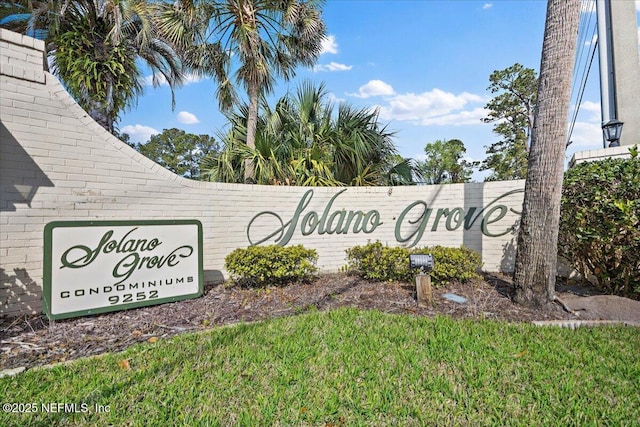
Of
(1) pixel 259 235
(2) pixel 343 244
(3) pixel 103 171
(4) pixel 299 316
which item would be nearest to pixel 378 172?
(2) pixel 343 244

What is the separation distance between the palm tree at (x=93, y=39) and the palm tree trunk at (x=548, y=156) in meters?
8.74

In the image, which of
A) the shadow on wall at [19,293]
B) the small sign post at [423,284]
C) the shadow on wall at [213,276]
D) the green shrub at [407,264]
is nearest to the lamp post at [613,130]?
the green shrub at [407,264]

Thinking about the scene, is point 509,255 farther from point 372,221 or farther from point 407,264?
point 372,221

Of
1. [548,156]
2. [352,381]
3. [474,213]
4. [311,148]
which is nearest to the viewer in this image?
[352,381]

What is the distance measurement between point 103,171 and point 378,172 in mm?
5994

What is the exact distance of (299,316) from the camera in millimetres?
3906

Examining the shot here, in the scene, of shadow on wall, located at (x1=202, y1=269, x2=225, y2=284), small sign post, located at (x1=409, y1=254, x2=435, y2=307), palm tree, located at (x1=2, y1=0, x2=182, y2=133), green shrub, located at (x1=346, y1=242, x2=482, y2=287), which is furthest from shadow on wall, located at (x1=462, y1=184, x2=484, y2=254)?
palm tree, located at (x1=2, y1=0, x2=182, y2=133)

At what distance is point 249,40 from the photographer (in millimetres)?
7340

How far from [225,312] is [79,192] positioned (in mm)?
2540

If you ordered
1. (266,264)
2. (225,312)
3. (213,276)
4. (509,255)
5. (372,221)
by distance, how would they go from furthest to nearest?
(372,221)
(509,255)
(213,276)
(266,264)
(225,312)

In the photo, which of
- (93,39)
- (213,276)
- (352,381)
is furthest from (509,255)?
(93,39)

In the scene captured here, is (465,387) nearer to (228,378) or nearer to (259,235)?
(228,378)

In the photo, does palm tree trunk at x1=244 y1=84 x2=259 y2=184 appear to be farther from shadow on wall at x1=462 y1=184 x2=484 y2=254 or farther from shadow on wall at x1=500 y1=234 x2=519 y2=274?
shadow on wall at x1=500 y1=234 x2=519 y2=274

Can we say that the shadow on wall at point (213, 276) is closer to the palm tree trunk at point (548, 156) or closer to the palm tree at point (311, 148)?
the palm tree at point (311, 148)
